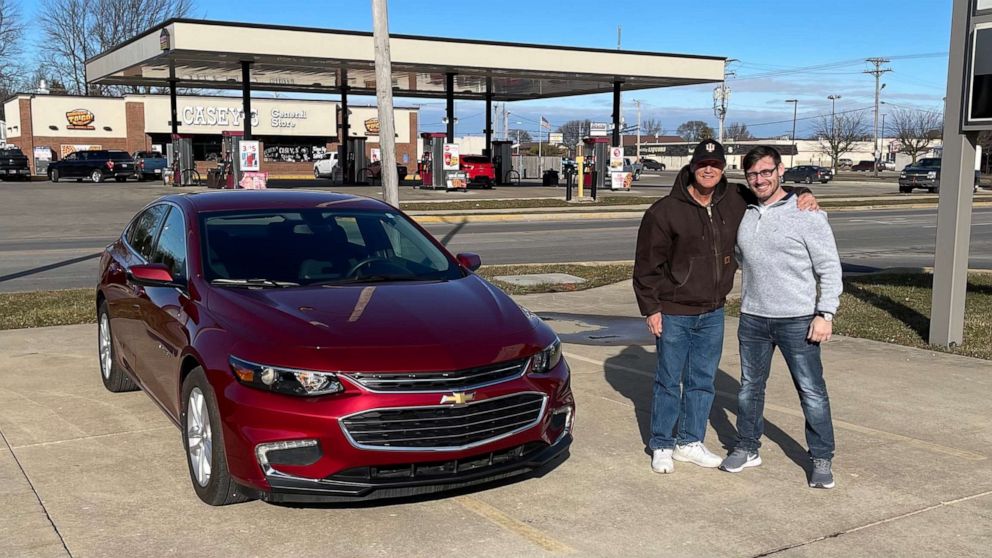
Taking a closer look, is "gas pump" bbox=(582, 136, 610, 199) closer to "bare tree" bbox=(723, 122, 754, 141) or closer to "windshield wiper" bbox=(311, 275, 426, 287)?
"windshield wiper" bbox=(311, 275, 426, 287)

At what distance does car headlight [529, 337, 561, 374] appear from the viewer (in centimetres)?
466

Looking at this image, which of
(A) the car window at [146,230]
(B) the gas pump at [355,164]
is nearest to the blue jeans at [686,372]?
(A) the car window at [146,230]

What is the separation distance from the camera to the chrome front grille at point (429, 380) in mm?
4137

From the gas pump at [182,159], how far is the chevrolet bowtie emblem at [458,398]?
37.6 meters

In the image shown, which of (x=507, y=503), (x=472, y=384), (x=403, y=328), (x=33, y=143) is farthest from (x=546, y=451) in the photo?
(x=33, y=143)

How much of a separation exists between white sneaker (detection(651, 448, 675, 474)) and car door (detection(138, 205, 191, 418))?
2600mm

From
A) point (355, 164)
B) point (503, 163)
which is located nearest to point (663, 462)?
point (355, 164)

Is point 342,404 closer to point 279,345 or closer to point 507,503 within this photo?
point 279,345

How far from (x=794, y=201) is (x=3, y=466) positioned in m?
4.53

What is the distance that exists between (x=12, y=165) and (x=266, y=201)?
163 feet

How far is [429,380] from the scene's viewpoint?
13.8 ft

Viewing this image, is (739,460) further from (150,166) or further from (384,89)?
(150,166)

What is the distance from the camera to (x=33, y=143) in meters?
59.8

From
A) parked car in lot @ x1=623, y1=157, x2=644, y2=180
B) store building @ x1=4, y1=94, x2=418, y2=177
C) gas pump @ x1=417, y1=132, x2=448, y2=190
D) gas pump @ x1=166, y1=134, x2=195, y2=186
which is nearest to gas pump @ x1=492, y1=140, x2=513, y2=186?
parked car in lot @ x1=623, y1=157, x2=644, y2=180
